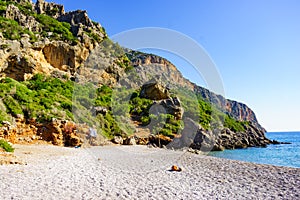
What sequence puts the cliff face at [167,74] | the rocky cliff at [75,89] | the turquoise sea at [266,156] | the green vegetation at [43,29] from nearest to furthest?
1. the rocky cliff at [75,89]
2. the turquoise sea at [266,156]
3. the green vegetation at [43,29]
4. the cliff face at [167,74]

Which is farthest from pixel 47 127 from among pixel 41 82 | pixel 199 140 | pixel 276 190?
pixel 199 140

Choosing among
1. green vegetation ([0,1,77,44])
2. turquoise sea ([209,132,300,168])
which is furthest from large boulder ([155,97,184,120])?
green vegetation ([0,1,77,44])

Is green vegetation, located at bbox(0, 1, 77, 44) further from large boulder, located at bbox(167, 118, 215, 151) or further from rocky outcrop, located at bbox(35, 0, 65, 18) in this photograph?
large boulder, located at bbox(167, 118, 215, 151)

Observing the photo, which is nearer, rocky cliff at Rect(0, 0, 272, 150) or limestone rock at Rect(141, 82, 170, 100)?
rocky cliff at Rect(0, 0, 272, 150)

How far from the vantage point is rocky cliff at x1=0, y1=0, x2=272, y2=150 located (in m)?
19.4

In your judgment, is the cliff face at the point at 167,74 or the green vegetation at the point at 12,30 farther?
the cliff face at the point at 167,74

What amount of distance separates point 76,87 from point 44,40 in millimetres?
7839

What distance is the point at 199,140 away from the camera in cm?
2972

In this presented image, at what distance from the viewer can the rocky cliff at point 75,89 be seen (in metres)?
19.4

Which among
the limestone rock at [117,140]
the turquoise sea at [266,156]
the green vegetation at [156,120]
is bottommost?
the turquoise sea at [266,156]

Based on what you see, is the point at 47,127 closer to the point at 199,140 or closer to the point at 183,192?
the point at 183,192

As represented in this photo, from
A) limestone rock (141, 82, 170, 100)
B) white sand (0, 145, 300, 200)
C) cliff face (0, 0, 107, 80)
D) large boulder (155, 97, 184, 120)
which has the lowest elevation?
white sand (0, 145, 300, 200)

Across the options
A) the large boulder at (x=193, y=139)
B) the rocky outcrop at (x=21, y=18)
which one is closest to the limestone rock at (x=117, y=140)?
the large boulder at (x=193, y=139)

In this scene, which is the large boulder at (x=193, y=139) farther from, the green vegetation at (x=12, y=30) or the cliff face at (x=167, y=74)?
the green vegetation at (x=12, y=30)
